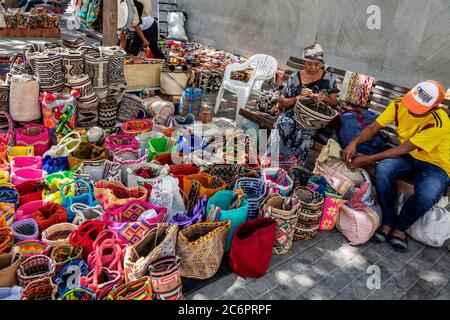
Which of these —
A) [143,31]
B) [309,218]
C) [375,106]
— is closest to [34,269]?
[309,218]

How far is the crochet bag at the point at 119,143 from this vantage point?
12.3 ft

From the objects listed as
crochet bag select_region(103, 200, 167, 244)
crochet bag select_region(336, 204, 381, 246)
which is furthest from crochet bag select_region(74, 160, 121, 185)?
crochet bag select_region(336, 204, 381, 246)

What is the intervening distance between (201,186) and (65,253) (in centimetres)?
115

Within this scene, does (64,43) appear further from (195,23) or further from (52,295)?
(195,23)

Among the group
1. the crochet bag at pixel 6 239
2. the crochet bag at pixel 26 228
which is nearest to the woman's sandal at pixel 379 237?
the crochet bag at pixel 26 228

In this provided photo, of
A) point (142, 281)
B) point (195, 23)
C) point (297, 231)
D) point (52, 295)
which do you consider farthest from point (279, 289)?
point (195, 23)

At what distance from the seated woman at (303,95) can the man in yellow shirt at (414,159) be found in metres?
0.63

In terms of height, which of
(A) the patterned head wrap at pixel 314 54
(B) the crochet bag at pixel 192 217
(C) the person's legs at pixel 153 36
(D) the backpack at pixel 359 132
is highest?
(A) the patterned head wrap at pixel 314 54

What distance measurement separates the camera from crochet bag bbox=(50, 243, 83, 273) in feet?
8.34

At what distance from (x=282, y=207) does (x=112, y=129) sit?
7.79 feet

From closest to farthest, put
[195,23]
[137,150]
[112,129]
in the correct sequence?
1. [137,150]
2. [112,129]
3. [195,23]

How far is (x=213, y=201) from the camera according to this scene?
312cm

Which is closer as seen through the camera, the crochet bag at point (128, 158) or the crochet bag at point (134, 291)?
the crochet bag at point (134, 291)

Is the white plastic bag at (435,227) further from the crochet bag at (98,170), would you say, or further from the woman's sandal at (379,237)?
the crochet bag at (98,170)
